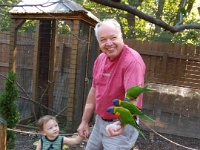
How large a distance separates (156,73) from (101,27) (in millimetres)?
4442

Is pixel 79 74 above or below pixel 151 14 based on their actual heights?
below

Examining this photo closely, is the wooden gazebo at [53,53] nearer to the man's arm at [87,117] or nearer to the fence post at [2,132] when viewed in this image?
the man's arm at [87,117]

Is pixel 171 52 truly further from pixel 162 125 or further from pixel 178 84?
pixel 162 125

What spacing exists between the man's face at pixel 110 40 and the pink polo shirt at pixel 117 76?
4cm

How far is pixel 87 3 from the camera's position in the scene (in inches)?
412

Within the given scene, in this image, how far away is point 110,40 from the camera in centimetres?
203

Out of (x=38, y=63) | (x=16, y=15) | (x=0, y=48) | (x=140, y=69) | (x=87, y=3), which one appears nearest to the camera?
(x=140, y=69)

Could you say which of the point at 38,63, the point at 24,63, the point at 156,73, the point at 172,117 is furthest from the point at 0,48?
the point at 172,117

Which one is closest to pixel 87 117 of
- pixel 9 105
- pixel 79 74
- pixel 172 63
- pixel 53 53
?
pixel 9 105

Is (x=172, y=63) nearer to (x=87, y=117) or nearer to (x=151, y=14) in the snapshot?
(x=151, y=14)

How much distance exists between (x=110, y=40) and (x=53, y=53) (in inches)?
156

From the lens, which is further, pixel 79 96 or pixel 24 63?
pixel 24 63

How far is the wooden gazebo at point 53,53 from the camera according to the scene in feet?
16.7

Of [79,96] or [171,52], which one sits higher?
[171,52]
